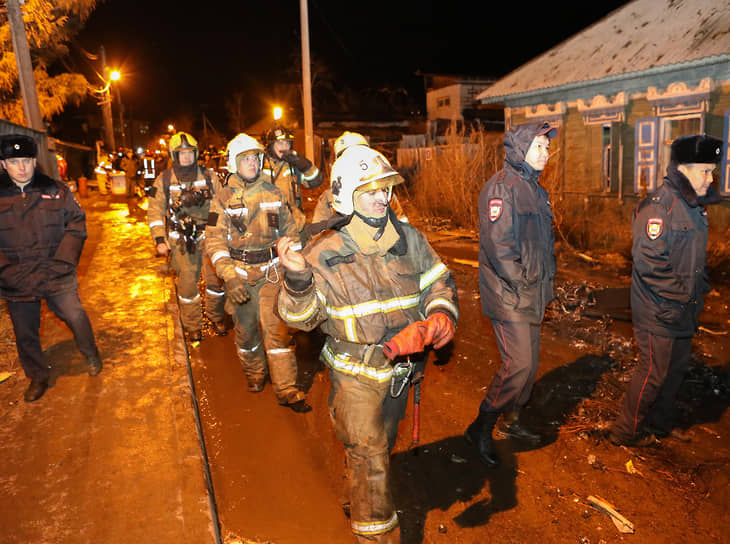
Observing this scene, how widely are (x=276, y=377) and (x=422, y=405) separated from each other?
1295 mm

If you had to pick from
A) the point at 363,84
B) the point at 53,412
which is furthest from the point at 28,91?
the point at 363,84

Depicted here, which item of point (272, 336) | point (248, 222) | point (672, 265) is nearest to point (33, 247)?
point (248, 222)

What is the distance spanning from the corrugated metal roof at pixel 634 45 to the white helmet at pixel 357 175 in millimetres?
9319

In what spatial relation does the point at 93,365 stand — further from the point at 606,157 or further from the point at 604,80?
the point at 606,157

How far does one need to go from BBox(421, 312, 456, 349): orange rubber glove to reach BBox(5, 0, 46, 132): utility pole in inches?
520

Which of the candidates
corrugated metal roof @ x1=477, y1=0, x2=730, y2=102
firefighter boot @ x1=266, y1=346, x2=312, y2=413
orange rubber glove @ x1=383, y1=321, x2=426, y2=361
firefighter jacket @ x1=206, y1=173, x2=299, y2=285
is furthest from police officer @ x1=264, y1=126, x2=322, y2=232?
corrugated metal roof @ x1=477, y1=0, x2=730, y2=102

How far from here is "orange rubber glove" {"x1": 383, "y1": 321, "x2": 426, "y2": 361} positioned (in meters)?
2.51

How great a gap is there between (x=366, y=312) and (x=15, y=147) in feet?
10.8

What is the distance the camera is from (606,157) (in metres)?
13.0

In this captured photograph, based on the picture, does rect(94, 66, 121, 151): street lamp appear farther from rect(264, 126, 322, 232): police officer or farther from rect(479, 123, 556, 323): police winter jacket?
rect(479, 123, 556, 323): police winter jacket

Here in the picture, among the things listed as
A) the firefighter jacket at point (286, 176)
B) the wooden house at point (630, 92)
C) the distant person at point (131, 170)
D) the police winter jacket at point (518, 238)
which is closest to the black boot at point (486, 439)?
the police winter jacket at point (518, 238)

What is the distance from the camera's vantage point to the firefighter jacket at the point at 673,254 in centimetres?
363

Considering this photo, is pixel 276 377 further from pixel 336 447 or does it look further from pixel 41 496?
pixel 41 496

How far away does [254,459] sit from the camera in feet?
13.5
